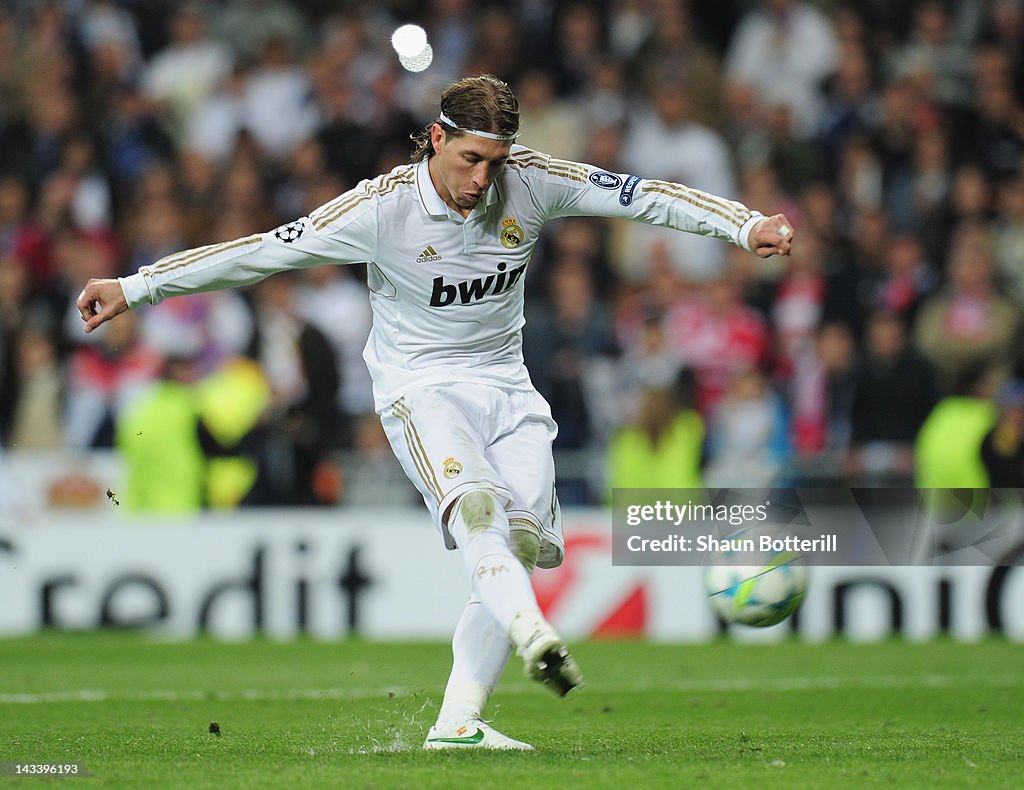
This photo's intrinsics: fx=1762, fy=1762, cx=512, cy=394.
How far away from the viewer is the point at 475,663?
667 cm

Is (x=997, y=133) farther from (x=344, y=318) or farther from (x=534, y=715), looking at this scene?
(x=534, y=715)

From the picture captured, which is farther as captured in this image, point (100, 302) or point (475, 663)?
point (475, 663)

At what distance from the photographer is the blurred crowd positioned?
14.5 m

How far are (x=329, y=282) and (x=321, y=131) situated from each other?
2.04 metres

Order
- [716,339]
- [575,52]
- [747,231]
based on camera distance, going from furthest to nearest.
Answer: [575,52]
[716,339]
[747,231]

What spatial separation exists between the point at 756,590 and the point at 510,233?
207cm

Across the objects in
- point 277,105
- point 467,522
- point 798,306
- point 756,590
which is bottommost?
point 756,590

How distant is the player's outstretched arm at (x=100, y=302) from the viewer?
21.4 ft

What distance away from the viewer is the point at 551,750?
22.4 feet

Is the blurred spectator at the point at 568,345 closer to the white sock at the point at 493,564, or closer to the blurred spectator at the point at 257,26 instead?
the blurred spectator at the point at 257,26

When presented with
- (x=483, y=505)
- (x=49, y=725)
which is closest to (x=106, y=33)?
(x=49, y=725)

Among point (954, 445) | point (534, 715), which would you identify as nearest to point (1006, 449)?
point (954, 445)

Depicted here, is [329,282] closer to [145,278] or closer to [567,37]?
[567,37]

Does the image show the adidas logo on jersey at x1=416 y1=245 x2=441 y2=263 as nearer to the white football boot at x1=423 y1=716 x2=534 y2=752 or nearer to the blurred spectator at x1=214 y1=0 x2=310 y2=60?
the white football boot at x1=423 y1=716 x2=534 y2=752
